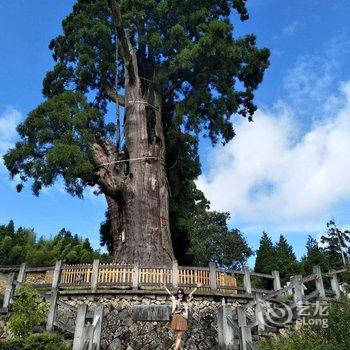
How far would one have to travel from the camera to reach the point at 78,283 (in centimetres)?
1170

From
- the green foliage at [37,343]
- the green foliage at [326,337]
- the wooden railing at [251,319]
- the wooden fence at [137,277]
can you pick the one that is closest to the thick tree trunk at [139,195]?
the wooden fence at [137,277]

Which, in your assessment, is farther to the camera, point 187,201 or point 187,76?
point 187,201

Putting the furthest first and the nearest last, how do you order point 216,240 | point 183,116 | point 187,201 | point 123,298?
1. point 216,240
2. point 187,201
3. point 183,116
4. point 123,298

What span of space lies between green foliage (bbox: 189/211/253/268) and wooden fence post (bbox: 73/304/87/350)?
23.1 m

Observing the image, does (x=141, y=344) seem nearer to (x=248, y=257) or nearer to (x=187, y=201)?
(x=187, y=201)

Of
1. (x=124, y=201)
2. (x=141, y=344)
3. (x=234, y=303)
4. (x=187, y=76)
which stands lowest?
(x=141, y=344)

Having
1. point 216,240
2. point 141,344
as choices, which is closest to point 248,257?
point 216,240

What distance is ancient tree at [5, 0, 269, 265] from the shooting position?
49.8ft

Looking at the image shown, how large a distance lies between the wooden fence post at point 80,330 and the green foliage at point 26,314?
6.40 feet

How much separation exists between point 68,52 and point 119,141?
22.5ft

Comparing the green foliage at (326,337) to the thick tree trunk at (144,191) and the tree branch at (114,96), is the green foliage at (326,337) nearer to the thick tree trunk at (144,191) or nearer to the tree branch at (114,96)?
the thick tree trunk at (144,191)

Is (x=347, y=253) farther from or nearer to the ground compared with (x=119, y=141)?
farther from the ground

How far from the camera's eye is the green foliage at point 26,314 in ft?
28.6

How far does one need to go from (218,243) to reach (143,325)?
2184 cm
